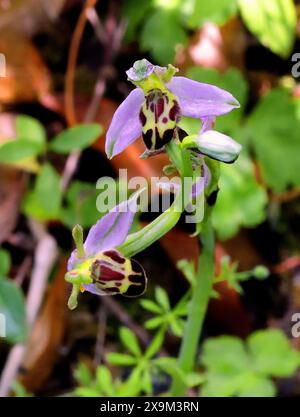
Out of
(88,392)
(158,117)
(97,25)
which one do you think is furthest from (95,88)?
(158,117)

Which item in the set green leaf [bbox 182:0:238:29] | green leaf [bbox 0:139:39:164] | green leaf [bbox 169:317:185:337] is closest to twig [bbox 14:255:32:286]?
green leaf [bbox 0:139:39:164]

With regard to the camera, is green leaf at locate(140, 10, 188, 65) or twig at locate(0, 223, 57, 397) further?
green leaf at locate(140, 10, 188, 65)

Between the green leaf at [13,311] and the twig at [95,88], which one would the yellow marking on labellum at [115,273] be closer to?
the green leaf at [13,311]

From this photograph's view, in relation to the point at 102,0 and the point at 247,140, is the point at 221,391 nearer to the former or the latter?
the point at 247,140

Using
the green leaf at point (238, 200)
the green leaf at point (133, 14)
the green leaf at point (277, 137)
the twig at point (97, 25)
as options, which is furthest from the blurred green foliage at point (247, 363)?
the twig at point (97, 25)

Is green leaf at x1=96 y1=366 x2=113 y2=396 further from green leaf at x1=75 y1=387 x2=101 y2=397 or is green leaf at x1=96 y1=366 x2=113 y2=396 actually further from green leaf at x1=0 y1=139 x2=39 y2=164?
green leaf at x1=0 y1=139 x2=39 y2=164

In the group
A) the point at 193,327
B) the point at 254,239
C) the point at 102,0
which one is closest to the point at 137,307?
the point at 254,239
